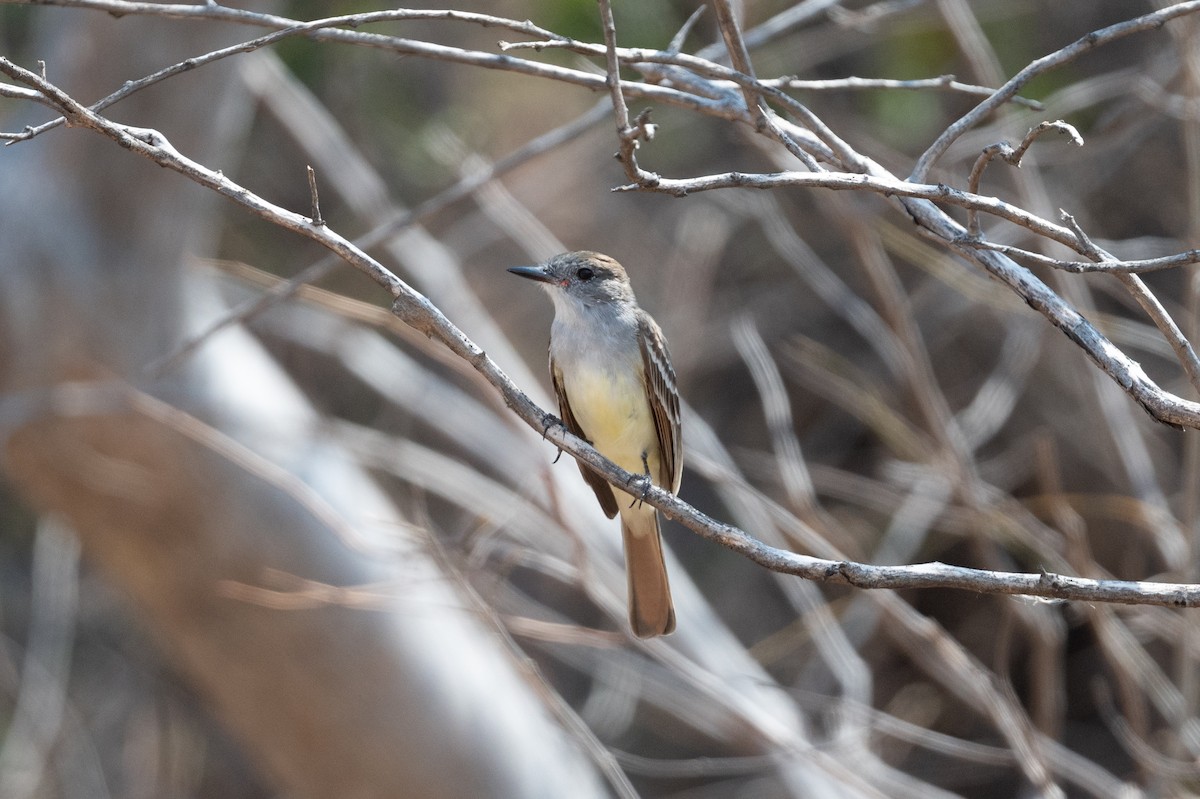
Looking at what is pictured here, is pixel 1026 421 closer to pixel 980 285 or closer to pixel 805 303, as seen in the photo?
pixel 805 303

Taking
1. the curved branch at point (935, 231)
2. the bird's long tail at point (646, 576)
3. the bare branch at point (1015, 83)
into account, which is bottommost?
the bird's long tail at point (646, 576)

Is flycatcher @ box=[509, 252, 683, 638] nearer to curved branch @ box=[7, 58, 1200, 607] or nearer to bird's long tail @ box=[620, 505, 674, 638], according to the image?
bird's long tail @ box=[620, 505, 674, 638]

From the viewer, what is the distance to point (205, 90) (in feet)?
14.3

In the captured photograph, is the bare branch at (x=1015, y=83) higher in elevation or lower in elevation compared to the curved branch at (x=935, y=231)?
higher

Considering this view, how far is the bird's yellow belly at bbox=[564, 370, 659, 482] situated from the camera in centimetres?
383

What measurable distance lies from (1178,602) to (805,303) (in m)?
4.90

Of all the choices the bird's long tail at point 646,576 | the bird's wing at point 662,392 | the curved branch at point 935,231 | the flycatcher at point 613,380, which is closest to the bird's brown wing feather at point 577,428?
the flycatcher at point 613,380

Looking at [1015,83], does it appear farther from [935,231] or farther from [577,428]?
[577,428]

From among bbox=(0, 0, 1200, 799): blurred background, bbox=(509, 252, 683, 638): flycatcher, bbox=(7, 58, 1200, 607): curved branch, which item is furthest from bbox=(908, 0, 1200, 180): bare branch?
bbox=(509, 252, 683, 638): flycatcher

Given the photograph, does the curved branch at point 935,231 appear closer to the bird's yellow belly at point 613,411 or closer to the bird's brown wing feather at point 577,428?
the bird's yellow belly at point 613,411

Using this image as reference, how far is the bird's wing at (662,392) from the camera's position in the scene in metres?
3.92

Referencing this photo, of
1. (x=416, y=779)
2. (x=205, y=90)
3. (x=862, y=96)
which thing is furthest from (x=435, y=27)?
(x=416, y=779)

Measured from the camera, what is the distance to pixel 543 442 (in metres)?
5.09

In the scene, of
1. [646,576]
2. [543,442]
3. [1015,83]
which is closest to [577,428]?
[646,576]
